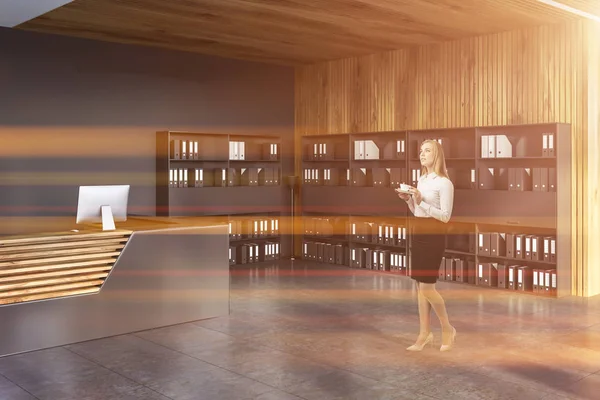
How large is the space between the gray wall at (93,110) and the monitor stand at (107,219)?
2462 mm

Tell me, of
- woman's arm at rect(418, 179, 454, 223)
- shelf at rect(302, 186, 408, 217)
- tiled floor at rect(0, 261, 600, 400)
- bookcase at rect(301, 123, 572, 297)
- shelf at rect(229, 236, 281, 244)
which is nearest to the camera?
tiled floor at rect(0, 261, 600, 400)

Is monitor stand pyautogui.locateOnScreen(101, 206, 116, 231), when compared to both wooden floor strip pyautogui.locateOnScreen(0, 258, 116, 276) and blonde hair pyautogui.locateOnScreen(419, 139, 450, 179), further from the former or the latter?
blonde hair pyautogui.locateOnScreen(419, 139, 450, 179)

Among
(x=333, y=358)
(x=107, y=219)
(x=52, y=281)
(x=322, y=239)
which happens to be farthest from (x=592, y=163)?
(x=52, y=281)

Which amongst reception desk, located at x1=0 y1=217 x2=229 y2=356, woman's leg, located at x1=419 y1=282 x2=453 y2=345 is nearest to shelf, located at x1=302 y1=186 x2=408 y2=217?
reception desk, located at x1=0 y1=217 x2=229 y2=356

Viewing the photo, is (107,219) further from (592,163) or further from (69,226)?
(592,163)

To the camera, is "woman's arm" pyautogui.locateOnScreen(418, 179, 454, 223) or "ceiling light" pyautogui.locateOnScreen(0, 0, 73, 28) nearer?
"woman's arm" pyautogui.locateOnScreen(418, 179, 454, 223)

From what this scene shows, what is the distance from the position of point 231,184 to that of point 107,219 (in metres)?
3.66

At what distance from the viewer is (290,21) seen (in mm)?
7262

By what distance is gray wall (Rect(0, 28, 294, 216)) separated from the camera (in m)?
7.50

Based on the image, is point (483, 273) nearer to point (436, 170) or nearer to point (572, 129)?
point (572, 129)

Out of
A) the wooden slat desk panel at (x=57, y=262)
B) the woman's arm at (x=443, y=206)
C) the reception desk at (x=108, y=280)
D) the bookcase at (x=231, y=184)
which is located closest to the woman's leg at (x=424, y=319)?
the woman's arm at (x=443, y=206)

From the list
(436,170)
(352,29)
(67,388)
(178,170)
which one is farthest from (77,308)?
(352,29)

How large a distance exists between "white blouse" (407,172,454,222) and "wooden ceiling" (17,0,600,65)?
2432mm

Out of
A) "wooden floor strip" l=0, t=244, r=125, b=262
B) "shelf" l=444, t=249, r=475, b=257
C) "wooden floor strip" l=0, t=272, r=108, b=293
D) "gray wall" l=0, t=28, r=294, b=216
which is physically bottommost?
"shelf" l=444, t=249, r=475, b=257
